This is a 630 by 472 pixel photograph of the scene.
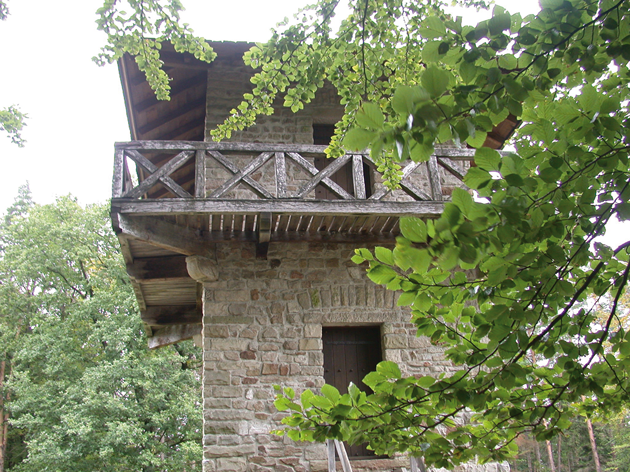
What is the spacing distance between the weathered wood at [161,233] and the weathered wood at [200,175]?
0.54 metres

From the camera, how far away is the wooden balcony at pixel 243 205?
4492mm

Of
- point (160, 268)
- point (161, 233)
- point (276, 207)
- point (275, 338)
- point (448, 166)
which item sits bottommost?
point (275, 338)

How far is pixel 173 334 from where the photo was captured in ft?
25.7

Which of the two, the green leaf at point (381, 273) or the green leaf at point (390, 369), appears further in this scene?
the green leaf at point (390, 369)

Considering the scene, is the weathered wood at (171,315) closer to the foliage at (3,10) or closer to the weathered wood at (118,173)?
the weathered wood at (118,173)

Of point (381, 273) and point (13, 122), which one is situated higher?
point (13, 122)

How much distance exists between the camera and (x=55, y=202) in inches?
685

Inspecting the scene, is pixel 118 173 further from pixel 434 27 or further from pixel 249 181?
pixel 434 27

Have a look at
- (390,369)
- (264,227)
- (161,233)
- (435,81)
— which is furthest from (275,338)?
(435,81)

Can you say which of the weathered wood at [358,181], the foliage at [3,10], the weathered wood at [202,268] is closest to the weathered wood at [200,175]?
the weathered wood at [202,268]

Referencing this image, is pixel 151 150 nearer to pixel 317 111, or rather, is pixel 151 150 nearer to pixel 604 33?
pixel 317 111

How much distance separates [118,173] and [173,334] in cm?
391

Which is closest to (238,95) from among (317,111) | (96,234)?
(317,111)

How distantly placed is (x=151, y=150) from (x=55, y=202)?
48.3 ft
